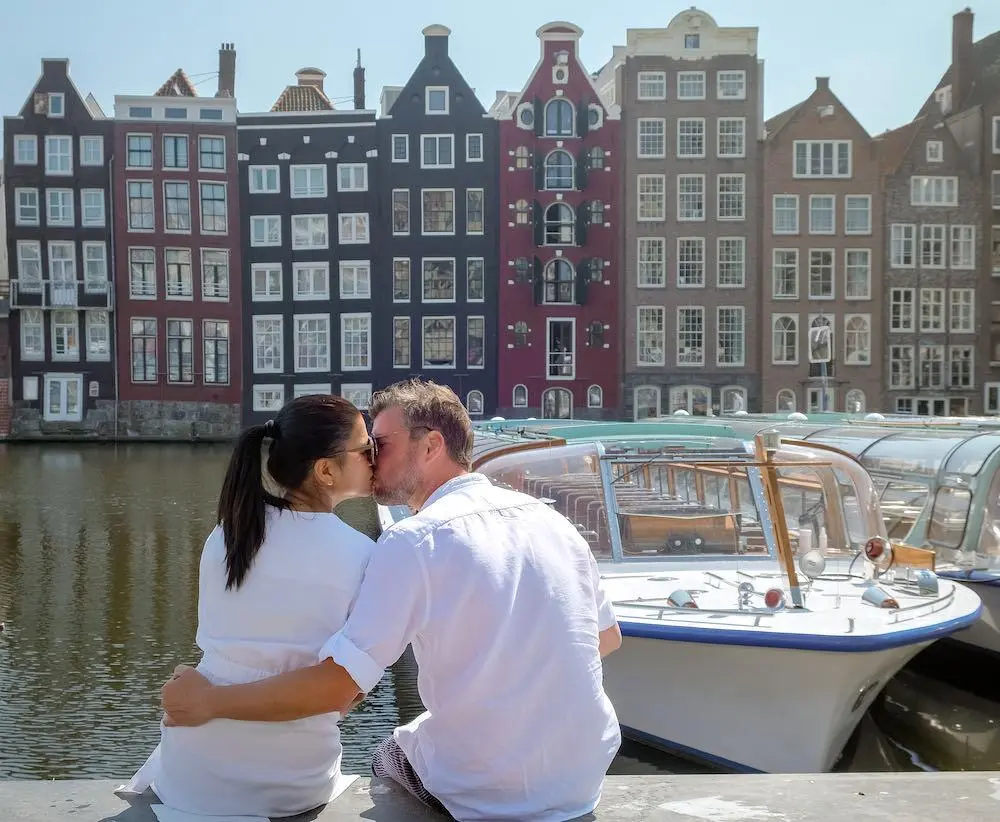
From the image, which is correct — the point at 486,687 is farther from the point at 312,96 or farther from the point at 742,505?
the point at 312,96

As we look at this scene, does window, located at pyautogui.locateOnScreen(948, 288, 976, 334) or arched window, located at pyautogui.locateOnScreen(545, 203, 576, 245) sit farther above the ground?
arched window, located at pyautogui.locateOnScreen(545, 203, 576, 245)

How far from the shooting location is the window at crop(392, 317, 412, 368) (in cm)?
4181

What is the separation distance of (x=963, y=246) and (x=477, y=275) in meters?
17.5

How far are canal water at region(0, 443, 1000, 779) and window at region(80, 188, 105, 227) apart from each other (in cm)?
2595

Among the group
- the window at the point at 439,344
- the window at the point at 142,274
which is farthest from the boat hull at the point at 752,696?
the window at the point at 142,274

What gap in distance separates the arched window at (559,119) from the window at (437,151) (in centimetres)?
347

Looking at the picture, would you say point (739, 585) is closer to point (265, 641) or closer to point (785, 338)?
point (265, 641)

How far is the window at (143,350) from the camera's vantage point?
42.1 metres

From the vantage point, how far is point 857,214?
41719mm

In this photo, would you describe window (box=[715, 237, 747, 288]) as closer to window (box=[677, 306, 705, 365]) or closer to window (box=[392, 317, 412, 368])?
window (box=[677, 306, 705, 365])

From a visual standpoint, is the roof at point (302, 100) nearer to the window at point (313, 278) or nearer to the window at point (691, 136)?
the window at point (313, 278)

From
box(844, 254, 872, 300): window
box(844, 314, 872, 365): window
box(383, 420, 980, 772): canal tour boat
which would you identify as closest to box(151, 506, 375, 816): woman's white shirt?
box(383, 420, 980, 772): canal tour boat

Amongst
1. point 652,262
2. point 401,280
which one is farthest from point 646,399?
point 401,280

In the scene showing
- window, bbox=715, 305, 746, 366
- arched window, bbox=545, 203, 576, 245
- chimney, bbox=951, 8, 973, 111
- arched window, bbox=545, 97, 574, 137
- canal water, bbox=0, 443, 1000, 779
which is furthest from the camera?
chimney, bbox=951, 8, 973, 111
